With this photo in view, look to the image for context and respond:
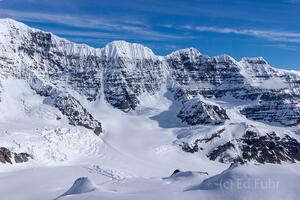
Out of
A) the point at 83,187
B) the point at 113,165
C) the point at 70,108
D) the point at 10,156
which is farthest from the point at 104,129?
the point at 83,187

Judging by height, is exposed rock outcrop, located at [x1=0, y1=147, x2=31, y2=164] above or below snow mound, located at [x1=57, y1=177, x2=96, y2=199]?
above

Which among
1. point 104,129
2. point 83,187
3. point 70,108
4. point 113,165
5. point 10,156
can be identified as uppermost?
point 70,108

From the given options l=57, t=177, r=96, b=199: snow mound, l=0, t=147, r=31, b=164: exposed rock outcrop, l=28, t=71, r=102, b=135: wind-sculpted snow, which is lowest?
l=57, t=177, r=96, b=199: snow mound

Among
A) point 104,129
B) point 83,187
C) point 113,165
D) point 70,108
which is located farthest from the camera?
point 104,129

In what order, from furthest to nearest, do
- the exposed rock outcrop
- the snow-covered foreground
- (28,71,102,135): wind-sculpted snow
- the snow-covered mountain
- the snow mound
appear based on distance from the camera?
1. (28,71,102,135): wind-sculpted snow
2. the snow-covered mountain
3. the exposed rock outcrop
4. the snow mound
5. the snow-covered foreground

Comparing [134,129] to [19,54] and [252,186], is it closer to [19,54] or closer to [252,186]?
[19,54]

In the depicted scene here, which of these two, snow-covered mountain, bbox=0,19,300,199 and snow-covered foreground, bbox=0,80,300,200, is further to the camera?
snow-covered mountain, bbox=0,19,300,199

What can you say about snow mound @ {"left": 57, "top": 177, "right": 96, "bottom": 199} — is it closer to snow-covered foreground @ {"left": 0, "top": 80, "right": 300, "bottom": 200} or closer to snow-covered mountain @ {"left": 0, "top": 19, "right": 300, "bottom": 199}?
snow-covered foreground @ {"left": 0, "top": 80, "right": 300, "bottom": 200}

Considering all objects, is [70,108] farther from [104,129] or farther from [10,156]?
[10,156]

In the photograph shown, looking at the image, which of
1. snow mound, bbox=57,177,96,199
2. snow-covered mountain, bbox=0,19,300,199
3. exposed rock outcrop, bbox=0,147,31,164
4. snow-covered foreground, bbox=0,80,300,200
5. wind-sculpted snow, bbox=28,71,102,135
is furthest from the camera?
wind-sculpted snow, bbox=28,71,102,135

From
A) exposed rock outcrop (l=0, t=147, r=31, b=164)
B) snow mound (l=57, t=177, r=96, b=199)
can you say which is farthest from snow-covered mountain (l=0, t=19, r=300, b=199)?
snow mound (l=57, t=177, r=96, b=199)

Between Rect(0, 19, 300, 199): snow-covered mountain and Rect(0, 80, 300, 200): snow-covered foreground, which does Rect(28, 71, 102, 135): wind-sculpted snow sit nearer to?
Rect(0, 19, 300, 199): snow-covered mountain

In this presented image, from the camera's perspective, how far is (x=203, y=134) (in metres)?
146

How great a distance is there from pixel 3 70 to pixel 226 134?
11131 centimetres
